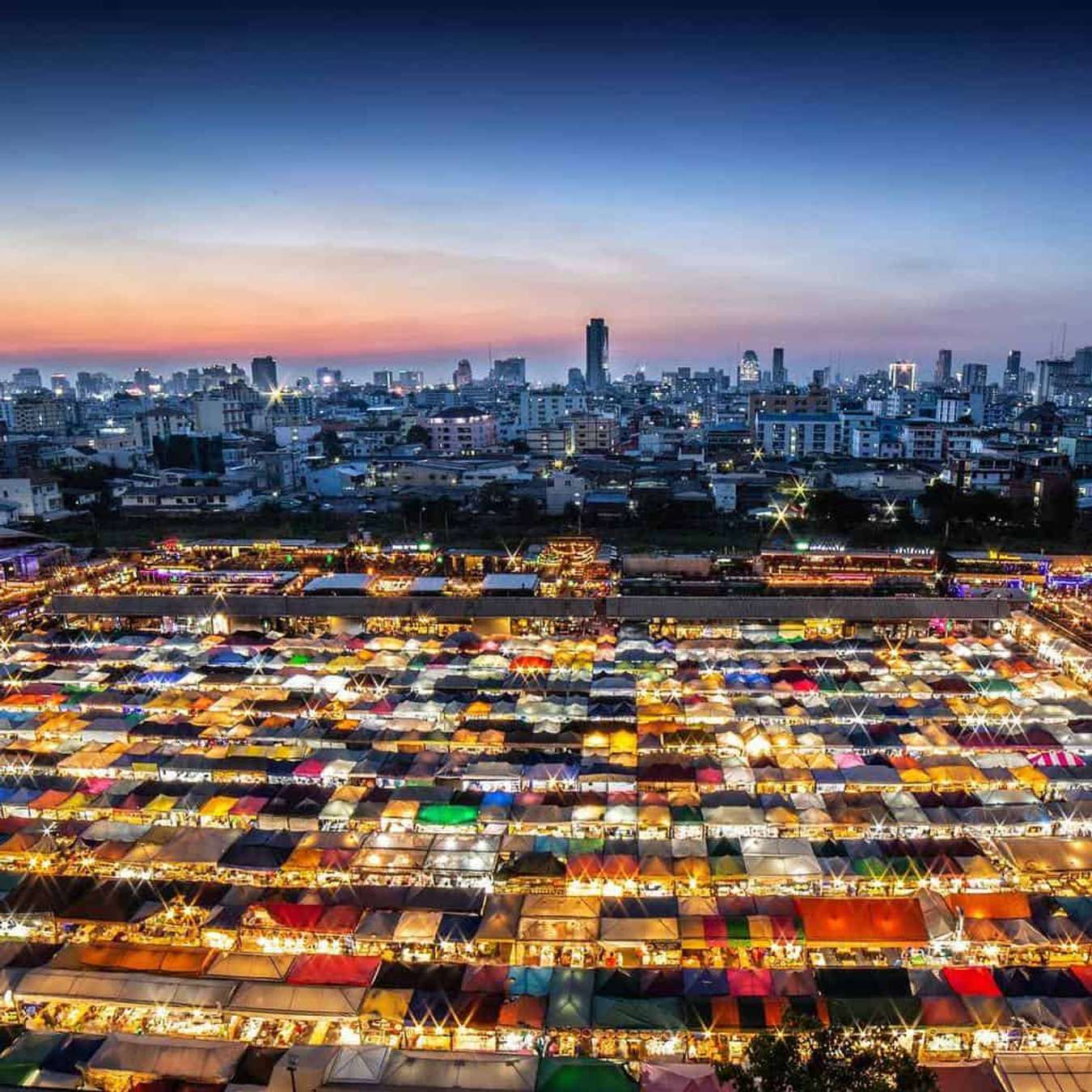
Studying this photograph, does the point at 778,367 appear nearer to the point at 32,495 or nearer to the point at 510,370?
the point at 510,370

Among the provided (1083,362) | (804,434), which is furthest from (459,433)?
(1083,362)

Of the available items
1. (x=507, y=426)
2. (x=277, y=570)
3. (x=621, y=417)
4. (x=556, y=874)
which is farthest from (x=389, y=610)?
(x=621, y=417)

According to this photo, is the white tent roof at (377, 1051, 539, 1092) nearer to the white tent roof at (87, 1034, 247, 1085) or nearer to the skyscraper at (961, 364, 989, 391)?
the white tent roof at (87, 1034, 247, 1085)

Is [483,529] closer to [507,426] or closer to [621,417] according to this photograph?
[507,426]

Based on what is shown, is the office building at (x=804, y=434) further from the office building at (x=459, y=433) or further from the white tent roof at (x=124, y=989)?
the white tent roof at (x=124, y=989)

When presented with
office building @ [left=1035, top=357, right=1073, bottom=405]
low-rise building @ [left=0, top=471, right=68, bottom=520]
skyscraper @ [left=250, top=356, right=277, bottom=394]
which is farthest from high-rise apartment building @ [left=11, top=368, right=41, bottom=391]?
office building @ [left=1035, top=357, right=1073, bottom=405]

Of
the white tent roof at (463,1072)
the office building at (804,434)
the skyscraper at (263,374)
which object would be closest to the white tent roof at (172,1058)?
the white tent roof at (463,1072)

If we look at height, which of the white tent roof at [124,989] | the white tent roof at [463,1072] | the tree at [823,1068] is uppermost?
the tree at [823,1068]
